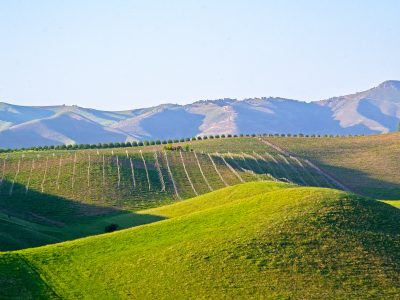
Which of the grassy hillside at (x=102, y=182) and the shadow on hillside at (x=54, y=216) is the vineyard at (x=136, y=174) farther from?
the shadow on hillside at (x=54, y=216)

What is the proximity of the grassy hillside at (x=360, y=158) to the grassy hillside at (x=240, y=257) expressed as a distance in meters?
67.0

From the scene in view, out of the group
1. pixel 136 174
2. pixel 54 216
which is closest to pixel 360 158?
pixel 136 174

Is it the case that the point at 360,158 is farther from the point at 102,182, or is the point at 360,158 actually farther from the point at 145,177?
the point at 102,182

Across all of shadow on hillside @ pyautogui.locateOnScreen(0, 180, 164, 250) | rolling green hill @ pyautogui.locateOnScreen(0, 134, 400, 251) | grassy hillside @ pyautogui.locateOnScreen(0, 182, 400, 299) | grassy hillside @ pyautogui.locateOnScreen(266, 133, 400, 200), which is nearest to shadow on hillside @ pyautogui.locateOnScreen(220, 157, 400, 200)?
grassy hillside @ pyautogui.locateOnScreen(266, 133, 400, 200)

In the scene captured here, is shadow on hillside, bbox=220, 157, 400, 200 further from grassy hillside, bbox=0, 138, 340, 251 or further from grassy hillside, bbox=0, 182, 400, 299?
grassy hillside, bbox=0, 182, 400, 299

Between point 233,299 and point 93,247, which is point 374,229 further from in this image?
point 93,247

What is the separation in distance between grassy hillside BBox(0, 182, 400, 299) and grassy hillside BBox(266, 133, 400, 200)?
220 ft

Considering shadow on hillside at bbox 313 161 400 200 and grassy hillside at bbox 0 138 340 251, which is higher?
grassy hillside at bbox 0 138 340 251

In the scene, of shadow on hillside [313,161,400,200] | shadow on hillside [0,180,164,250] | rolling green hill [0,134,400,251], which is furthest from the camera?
shadow on hillside [313,161,400,200]

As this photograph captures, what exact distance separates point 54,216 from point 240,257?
159ft

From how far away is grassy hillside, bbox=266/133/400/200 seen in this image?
130250 millimetres

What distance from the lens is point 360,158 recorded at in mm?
155875

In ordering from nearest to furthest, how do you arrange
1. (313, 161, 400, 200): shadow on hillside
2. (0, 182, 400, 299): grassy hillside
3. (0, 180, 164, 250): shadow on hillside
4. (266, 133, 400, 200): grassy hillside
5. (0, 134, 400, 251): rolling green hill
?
(0, 182, 400, 299): grassy hillside, (0, 180, 164, 250): shadow on hillside, (0, 134, 400, 251): rolling green hill, (313, 161, 400, 200): shadow on hillside, (266, 133, 400, 200): grassy hillside

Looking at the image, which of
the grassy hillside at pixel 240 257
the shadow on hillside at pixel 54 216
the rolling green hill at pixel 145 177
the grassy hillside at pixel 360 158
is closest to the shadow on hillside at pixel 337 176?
the grassy hillside at pixel 360 158
